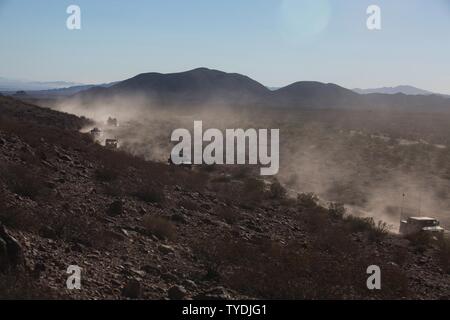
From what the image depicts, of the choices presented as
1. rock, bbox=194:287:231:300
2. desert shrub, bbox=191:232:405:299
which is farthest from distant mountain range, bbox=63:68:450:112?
rock, bbox=194:287:231:300

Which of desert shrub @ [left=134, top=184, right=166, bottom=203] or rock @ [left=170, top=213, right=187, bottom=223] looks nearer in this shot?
rock @ [left=170, top=213, right=187, bottom=223]

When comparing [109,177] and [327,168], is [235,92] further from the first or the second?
[109,177]

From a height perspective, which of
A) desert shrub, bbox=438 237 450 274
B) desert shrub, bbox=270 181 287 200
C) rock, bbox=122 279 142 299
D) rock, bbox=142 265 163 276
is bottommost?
desert shrub, bbox=438 237 450 274

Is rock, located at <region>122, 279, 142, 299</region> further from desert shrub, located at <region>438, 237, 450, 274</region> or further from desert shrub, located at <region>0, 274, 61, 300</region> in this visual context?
desert shrub, located at <region>438, 237, 450, 274</region>

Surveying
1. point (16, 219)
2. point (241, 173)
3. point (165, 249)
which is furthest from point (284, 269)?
point (241, 173)

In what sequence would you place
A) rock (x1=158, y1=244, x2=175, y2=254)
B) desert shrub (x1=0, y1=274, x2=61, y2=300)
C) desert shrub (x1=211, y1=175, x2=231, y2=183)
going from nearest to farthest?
desert shrub (x1=0, y1=274, x2=61, y2=300)
rock (x1=158, y1=244, x2=175, y2=254)
desert shrub (x1=211, y1=175, x2=231, y2=183)
